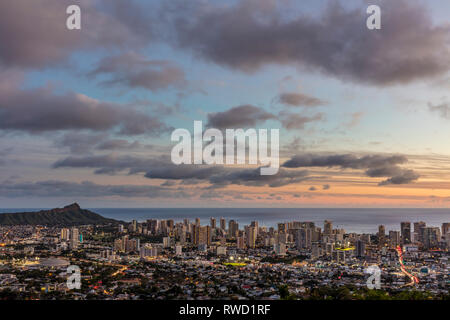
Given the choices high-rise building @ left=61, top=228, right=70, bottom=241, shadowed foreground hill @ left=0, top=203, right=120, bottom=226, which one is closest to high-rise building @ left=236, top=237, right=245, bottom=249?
high-rise building @ left=61, top=228, right=70, bottom=241

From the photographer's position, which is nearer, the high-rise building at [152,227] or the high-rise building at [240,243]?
the high-rise building at [240,243]

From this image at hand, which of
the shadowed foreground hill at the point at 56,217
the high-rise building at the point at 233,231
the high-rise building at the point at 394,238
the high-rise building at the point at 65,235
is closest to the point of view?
the high-rise building at the point at 394,238

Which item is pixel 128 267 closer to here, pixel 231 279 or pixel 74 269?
pixel 74 269

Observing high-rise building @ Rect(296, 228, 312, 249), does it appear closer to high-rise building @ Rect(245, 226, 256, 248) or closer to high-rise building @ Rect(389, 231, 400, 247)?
high-rise building @ Rect(245, 226, 256, 248)

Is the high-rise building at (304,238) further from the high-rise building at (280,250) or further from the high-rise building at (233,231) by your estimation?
the high-rise building at (233,231)

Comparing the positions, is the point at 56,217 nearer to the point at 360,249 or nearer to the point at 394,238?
the point at 360,249

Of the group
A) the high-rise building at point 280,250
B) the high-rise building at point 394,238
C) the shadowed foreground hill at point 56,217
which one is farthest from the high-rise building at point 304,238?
the shadowed foreground hill at point 56,217

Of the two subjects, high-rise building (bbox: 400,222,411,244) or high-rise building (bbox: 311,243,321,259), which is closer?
high-rise building (bbox: 311,243,321,259)
